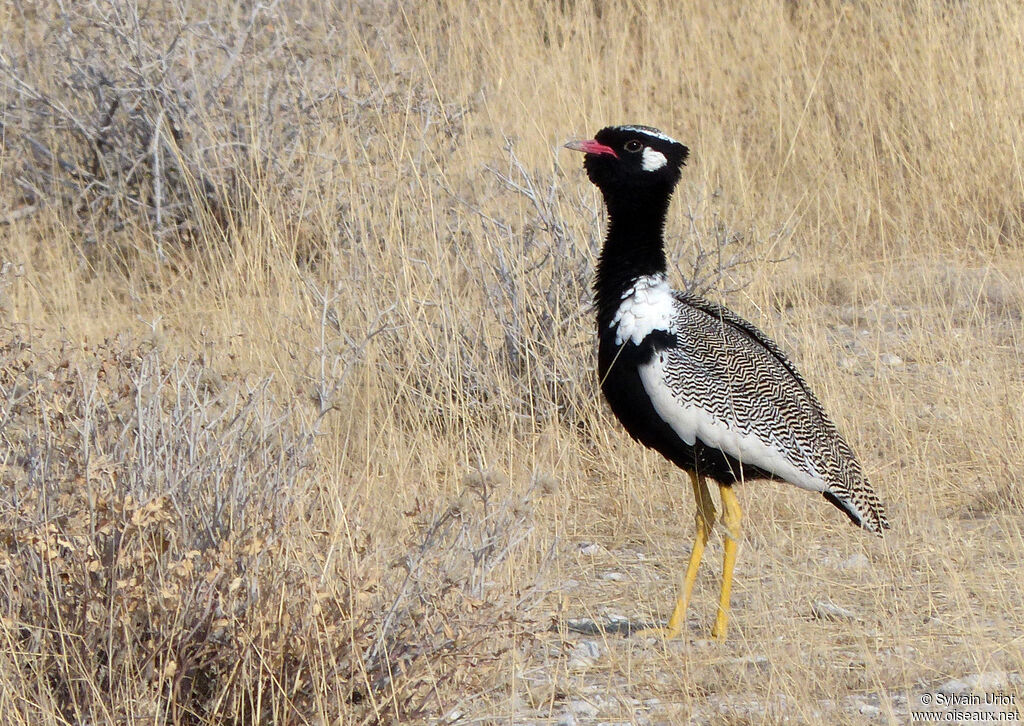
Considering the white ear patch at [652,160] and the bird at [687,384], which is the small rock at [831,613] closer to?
the bird at [687,384]

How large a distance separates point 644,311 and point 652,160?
0.42 metres

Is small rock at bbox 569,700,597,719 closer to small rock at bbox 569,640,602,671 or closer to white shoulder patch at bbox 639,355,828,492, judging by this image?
small rock at bbox 569,640,602,671

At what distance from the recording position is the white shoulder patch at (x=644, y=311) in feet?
11.9

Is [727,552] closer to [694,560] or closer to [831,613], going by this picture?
[694,560]

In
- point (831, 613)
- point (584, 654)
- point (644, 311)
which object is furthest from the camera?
point (644, 311)

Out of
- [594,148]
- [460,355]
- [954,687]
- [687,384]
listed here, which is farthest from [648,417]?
[460,355]

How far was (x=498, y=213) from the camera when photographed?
19.2ft

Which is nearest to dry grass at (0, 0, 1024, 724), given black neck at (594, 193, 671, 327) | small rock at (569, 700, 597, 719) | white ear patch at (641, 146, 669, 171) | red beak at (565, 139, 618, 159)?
small rock at (569, 700, 597, 719)

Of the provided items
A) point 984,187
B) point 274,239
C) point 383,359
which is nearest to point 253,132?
point 274,239

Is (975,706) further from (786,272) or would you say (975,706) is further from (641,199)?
(786,272)

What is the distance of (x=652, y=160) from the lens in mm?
3746

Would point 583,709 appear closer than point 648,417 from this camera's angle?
Answer: Yes

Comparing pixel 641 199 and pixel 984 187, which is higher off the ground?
pixel 641 199

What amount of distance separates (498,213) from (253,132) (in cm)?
115
